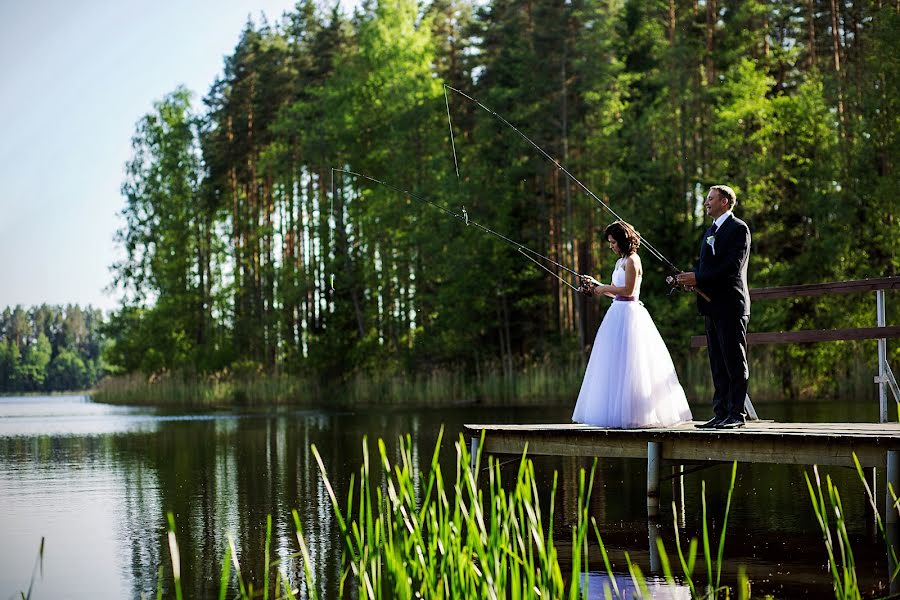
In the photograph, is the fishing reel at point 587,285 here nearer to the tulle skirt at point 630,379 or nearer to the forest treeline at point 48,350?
the tulle skirt at point 630,379

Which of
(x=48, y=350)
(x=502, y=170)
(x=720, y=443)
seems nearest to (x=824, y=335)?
(x=720, y=443)

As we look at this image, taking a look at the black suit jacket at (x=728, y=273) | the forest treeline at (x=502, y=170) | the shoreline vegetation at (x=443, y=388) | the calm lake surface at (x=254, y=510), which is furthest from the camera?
the forest treeline at (x=502, y=170)

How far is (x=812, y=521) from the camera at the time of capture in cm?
937

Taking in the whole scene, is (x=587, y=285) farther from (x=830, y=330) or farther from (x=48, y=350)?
(x=48, y=350)

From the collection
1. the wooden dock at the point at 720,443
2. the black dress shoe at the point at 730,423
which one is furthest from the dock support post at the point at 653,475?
the black dress shoe at the point at 730,423

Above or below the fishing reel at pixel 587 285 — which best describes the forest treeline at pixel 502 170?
above

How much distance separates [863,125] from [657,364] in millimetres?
23542

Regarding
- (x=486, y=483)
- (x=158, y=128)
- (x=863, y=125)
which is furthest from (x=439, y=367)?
(x=486, y=483)

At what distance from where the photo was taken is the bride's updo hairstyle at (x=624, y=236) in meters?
9.96

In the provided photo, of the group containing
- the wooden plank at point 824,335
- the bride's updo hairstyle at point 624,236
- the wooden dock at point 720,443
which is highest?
the bride's updo hairstyle at point 624,236

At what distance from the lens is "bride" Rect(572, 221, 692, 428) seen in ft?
32.6

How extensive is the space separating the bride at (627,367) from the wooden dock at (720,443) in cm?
19

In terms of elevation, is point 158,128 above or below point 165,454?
above

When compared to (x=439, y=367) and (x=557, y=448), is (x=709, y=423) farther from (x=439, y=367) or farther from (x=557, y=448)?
(x=439, y=367)
